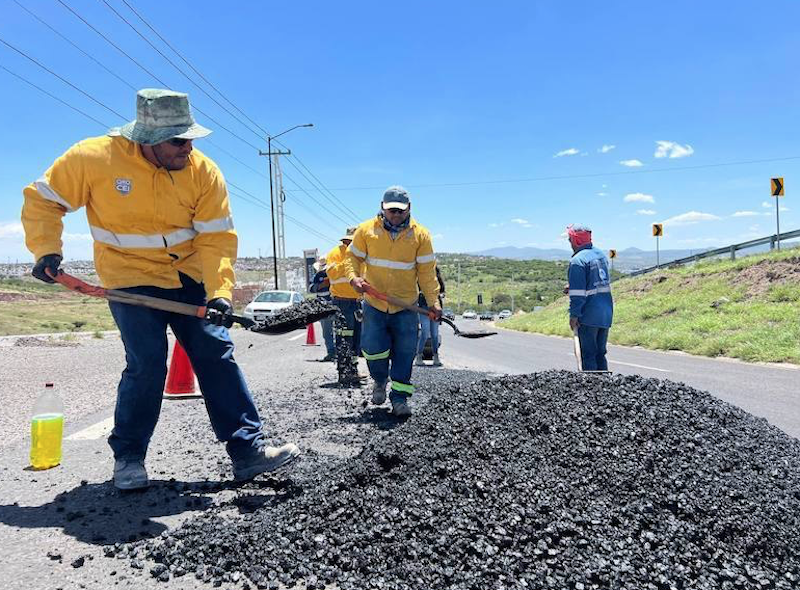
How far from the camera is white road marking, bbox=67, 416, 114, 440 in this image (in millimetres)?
4980

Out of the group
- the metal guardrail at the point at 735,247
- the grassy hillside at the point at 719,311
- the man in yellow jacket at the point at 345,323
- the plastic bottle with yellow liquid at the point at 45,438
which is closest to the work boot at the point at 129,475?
the plastic bottle with yellow liquid at the point at 45,438

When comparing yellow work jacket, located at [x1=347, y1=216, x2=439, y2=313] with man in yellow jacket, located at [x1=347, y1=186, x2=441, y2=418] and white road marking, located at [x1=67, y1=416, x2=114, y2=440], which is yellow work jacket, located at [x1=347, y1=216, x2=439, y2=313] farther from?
white road marking, located at [x1=67, y1=416, x2=114, y2=440]

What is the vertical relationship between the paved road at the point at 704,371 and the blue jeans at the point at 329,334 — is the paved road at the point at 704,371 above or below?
below

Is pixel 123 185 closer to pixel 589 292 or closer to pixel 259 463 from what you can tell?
pixel 259 463

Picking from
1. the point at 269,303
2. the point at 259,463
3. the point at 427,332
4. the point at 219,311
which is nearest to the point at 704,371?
the point at 427,332

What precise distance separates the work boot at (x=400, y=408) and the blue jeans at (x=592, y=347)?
2.22 metres

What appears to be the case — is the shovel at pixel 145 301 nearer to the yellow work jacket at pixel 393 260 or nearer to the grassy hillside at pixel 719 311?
the yellow work jacket at pixel 393 260

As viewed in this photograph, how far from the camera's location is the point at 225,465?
4.17 meters

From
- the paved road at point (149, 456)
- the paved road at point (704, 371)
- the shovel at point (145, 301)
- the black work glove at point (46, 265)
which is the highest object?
the black work glove at point (46, 265)

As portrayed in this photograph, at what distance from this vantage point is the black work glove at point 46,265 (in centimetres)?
341

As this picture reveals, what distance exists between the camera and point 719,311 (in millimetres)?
19422

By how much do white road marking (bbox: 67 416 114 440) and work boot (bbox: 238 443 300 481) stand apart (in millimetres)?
1878

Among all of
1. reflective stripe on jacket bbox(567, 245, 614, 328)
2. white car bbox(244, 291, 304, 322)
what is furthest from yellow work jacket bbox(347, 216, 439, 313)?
white car bbox(244, 291, 304, 322)

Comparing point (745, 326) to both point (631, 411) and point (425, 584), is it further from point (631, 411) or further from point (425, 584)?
point (425, 584)
